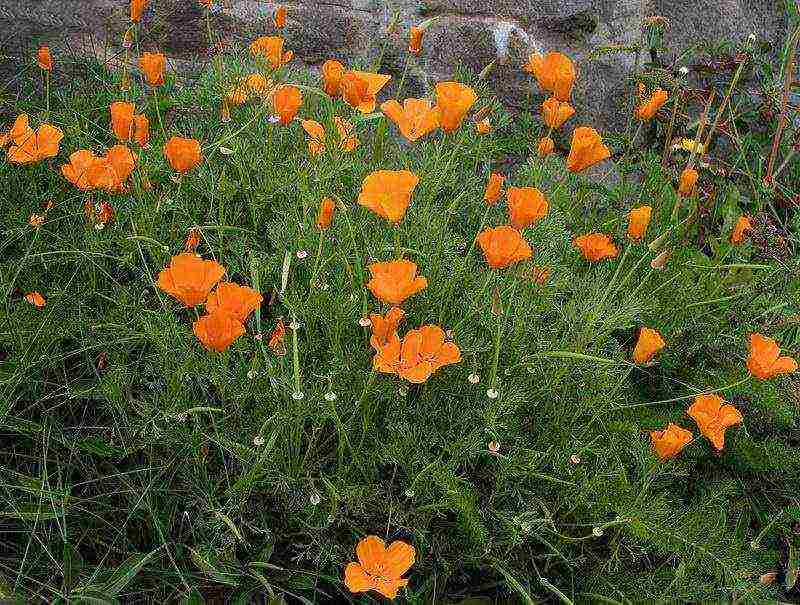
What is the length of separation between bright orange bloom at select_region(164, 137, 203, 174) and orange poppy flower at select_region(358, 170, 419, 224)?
16.7 inches

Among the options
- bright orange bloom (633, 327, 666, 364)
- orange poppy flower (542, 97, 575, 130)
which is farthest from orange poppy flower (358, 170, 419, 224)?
orange poppy flower (542, 97, 575, 130)

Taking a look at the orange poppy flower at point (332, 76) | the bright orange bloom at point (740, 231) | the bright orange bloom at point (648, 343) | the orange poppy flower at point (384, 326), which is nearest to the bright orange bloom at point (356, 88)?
the orange poppy flower at point (332, 76)

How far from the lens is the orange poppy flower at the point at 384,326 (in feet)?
4.37

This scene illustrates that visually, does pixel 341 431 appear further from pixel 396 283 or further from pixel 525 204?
pixel 525 204

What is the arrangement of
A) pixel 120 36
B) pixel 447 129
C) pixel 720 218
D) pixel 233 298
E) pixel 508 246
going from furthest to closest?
pixel 720 218, pixel 120 36, pixel 447 129, pixel 508 246, pixel 233 298

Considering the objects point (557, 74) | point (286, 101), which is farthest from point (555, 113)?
point (286, 101)

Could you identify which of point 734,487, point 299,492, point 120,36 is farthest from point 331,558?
point 120,36

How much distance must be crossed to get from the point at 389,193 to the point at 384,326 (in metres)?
0.25

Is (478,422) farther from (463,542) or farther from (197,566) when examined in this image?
(197,566)

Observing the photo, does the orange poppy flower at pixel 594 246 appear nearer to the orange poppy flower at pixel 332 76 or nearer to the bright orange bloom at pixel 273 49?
the orange poppy flower at pixel 332 76

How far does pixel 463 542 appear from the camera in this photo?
152 cm

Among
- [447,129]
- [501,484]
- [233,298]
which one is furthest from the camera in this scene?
[447,129]

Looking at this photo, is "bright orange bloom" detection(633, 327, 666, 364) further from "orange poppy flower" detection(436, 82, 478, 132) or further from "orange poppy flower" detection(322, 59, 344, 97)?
"orange poppy flower" detection(322, 59, 344, 97)

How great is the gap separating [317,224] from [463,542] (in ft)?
2.31
